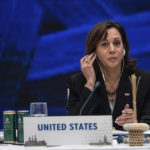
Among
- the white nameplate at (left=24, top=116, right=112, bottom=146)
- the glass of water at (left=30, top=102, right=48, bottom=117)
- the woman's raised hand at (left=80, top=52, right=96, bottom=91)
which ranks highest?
the woman's raised hand at (left=80, top=52, right=96, bottom=91)

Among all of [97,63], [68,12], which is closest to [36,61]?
[68,12]

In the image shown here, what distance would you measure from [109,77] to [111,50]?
261 mm

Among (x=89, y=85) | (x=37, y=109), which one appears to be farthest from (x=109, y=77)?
(x=37, y=109)

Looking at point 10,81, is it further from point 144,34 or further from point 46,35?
point 144,34

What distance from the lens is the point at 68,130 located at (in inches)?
64.9

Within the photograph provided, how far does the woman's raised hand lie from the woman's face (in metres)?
0.06

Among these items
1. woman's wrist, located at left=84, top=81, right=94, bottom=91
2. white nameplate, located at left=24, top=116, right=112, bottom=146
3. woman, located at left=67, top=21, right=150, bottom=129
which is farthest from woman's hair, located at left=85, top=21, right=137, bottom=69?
white nameplate, located at left=24, top=116, right=112, bottom=146

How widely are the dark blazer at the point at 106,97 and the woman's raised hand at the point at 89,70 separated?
6cm

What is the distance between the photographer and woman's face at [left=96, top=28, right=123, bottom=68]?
9.09ft

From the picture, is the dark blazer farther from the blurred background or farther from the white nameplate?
the blurred background

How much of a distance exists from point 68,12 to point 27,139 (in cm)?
316

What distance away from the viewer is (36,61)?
4609mm

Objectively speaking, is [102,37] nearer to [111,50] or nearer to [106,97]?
[111,50]

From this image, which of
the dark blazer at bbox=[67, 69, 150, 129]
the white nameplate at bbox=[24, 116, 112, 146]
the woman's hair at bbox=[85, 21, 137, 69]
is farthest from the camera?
the woman's hair at bbox=[85, 21, 137, 69]
